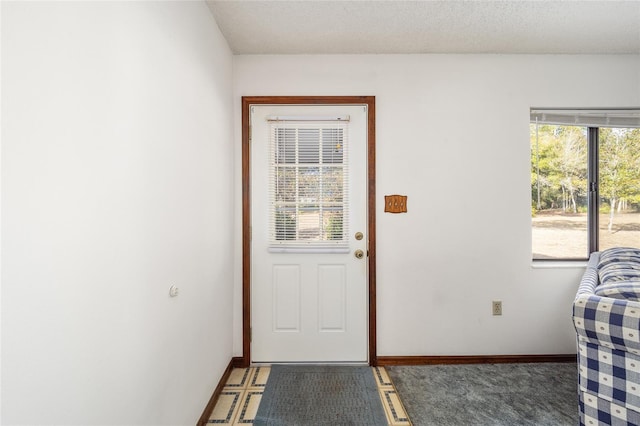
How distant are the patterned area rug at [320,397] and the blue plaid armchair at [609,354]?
1.03 m

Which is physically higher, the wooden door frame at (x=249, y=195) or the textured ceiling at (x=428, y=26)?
the textured ceiling at (x=428, y=26)

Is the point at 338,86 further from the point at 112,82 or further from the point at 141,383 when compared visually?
the point at 141,383

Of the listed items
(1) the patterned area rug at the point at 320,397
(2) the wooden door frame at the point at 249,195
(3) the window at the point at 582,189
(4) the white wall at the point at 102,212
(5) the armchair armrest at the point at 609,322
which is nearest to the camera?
(4) the white wall at the point at 102,212

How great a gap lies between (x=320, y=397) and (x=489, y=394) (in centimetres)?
113

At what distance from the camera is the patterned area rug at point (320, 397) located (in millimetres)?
1848

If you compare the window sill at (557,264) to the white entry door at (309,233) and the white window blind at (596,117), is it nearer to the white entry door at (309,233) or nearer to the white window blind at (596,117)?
the white window blind at (596,117)

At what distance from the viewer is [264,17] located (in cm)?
197

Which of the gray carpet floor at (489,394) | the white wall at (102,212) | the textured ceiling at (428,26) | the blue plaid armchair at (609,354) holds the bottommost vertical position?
the gray carpet floor at (489,394)

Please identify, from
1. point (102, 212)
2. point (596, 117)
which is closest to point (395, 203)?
point (596, 117)

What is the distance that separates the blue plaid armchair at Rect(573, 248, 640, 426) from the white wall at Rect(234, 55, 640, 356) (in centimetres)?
111

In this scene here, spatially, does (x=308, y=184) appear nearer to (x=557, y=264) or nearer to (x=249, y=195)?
(x=249, y=195)

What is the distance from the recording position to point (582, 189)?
2625 mm

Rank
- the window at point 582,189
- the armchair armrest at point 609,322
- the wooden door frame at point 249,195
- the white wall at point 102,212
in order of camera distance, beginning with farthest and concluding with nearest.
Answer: the window at point 582,189 → the wooden door frame at point 249,195 → the armchair armrest at point 609,322 → the white wall at point 102,212

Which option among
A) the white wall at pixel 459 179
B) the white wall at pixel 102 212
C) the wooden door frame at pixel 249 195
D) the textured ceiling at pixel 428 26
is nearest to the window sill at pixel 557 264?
the white wall at pixel 459 179
